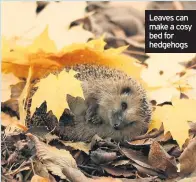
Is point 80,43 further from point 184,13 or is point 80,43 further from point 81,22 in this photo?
point 184,13

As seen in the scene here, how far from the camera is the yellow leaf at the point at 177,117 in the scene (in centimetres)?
255

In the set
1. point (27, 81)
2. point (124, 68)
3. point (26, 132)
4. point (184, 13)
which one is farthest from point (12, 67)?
point (184, 13)

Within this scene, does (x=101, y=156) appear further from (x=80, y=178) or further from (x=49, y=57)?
(x=49, y=57)

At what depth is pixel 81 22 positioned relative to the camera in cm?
266

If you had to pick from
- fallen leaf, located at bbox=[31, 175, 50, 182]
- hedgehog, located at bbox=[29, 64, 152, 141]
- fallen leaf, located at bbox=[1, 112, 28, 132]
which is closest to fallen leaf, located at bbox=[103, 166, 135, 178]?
hedgehog, located at bbox=[29, 64, 152, 141]

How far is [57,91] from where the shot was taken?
2.52 m

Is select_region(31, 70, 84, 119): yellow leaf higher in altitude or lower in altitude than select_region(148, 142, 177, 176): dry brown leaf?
higher

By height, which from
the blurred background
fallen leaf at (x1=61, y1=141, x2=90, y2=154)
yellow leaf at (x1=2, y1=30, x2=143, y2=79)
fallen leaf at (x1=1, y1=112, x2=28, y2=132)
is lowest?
fallen leaf at (x1=61, y1=141, x2=90, y2=154)

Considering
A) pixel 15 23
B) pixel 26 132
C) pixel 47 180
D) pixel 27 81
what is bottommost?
pixel 47 180

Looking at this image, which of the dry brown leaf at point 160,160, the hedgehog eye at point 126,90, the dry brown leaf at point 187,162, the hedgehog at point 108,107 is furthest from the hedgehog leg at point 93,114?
the dry brown leaf at point 187,162

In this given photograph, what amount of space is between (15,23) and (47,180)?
633mm

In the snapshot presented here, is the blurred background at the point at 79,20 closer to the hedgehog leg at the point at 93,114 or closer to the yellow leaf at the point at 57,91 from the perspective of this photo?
the yellow leaf at the point at 57,91

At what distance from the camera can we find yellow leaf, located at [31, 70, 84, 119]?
252 centimetres

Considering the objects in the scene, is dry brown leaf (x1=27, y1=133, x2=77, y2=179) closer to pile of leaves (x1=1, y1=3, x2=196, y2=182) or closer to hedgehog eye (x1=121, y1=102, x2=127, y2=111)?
pile of leaves (x1=1, y1=3, x2=196, y2=182)
